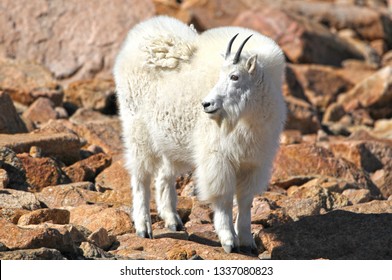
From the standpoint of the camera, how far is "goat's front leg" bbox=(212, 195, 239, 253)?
31.8 feet

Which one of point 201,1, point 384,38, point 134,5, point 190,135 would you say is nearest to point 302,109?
point 134,5

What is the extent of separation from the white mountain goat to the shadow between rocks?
402 millimetres

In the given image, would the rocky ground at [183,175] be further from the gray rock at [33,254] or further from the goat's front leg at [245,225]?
the goat's front leg at [245,225]

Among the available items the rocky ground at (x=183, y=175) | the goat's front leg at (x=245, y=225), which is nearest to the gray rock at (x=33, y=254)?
the rocky ground at (x=183, y=175)

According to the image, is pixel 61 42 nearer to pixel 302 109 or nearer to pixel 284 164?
pixel 302 109

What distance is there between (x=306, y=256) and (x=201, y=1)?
52.7 feet

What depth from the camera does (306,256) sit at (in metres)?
9.41

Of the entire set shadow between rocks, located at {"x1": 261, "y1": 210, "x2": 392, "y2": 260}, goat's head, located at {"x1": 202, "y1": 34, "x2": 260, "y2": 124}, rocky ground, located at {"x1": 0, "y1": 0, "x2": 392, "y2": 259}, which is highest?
goat's head, located at {"x1": 202, "y1": 34, "x2": 260, "y2": 124}

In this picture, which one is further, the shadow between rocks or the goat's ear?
the goat's ear

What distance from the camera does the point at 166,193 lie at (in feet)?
36.4

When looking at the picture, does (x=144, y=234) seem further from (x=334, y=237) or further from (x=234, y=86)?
(x=334, y=237)

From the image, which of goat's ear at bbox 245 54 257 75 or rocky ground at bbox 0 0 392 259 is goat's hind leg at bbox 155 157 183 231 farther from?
goat's ear at bbox 245 54 257 75

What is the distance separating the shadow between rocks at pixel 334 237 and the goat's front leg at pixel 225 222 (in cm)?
37

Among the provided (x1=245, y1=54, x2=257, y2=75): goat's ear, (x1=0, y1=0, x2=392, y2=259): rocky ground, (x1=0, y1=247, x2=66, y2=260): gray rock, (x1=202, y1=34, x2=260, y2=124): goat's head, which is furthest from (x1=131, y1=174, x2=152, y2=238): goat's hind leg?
(x1=245, y1=54, x2=257, y2=75): goat's ear
